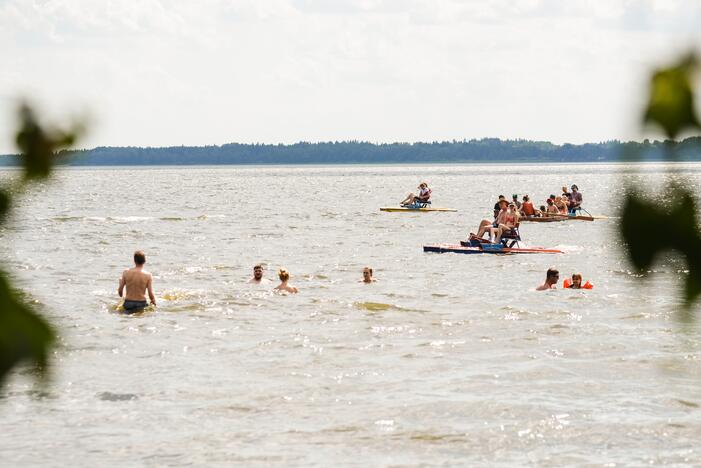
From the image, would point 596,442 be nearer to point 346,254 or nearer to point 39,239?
point 346,254

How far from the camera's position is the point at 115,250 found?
4722 centimetres

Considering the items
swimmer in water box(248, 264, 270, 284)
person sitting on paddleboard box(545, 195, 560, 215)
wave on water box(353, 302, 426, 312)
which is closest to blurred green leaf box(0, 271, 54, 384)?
wave on water box(353, 302, 426, 312)

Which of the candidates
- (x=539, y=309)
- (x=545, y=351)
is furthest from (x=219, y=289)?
(x=545, y=351)

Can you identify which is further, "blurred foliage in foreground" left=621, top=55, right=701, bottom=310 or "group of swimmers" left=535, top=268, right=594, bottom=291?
"group of swimmers" left=535, top=268, right=594, bottom=291

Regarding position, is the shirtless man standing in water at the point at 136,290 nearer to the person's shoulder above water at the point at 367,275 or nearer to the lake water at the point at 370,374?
the lake water at the point at 370,374

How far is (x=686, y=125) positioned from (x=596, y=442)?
13.6m

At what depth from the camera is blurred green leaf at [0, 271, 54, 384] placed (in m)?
1.36

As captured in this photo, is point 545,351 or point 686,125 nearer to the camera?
point 686,125

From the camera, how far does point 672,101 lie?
1.34 m

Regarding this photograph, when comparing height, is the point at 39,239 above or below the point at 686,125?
below

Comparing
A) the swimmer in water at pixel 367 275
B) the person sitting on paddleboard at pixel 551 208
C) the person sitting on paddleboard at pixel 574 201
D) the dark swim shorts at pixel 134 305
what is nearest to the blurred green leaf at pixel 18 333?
the dark swim shorts at pixel 134 305

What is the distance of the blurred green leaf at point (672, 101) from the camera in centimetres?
132

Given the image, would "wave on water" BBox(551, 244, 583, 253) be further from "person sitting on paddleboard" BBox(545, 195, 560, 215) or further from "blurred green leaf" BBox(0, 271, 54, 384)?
"blurred green leaf" BBox(0, 271, 54, 384)

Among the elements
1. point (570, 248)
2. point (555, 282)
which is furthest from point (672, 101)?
point (570, 248)
